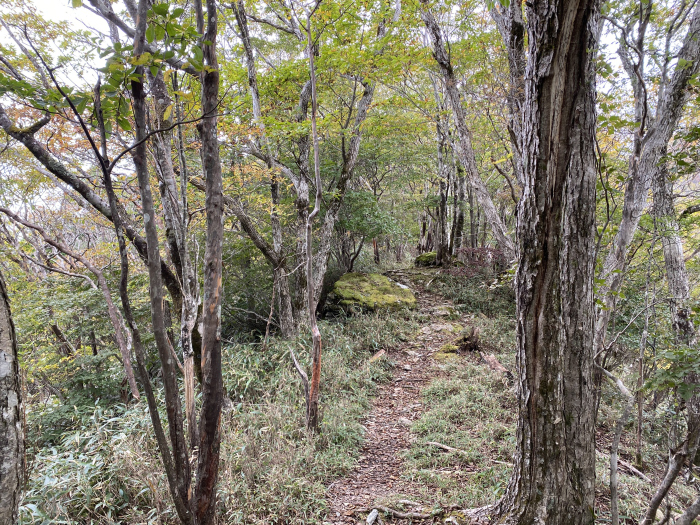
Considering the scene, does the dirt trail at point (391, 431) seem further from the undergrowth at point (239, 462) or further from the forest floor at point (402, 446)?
the undergrowth at point (239, 462)

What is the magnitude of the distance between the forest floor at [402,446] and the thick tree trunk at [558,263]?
1.23 m

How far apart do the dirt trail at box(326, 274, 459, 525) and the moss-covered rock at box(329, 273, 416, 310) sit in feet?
3.42

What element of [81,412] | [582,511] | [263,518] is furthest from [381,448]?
[81,412]

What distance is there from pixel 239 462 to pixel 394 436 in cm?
196

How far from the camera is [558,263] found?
2.00 meters

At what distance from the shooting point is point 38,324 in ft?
19.4

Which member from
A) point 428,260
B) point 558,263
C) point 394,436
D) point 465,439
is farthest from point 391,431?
point 428,260

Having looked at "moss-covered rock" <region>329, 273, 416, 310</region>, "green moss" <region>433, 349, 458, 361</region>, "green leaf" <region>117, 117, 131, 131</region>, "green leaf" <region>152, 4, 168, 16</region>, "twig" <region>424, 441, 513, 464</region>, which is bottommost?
"twig" <region>424, 441, 513, 464</region>

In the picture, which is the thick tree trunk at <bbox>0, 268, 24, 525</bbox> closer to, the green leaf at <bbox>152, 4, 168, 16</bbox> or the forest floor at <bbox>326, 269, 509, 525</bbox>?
the green leaf at <bbox>152, 4, 168, 16</bbox>

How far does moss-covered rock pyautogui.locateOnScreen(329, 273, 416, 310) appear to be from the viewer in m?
8.62

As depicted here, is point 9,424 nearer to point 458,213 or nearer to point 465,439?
point 465,439

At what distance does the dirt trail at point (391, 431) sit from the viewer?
10.7 feet

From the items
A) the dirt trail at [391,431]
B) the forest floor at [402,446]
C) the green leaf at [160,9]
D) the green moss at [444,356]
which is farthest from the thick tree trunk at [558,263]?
the green moss at [444,356]

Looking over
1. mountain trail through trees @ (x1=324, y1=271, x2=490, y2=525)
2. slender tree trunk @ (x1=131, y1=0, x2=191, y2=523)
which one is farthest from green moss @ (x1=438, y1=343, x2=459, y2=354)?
slender tree trunk @ (x1=131, y1=0, x2=191, y2=523)
